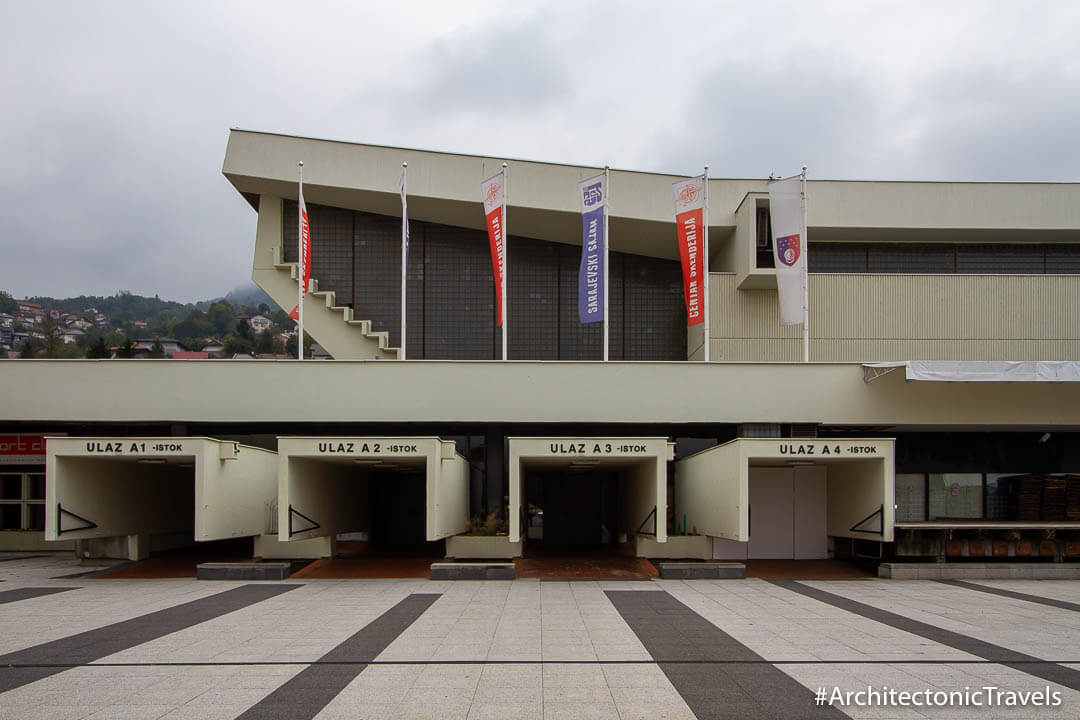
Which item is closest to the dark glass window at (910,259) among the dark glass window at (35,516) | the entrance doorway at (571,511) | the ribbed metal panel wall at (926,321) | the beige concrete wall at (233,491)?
the ribbed metal panel wall at (926,321)

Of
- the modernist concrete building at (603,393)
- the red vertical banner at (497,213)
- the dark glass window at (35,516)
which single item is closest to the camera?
the modernist concrete building at (603,393)

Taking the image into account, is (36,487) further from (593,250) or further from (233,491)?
(593,250)

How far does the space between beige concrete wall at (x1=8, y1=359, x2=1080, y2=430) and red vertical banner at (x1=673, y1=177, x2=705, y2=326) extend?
177cm

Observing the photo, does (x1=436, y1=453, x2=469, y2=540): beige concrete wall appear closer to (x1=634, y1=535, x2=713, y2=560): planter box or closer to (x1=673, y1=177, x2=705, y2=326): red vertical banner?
(x1=634, y1=535, x2=713, y2=560): planter box

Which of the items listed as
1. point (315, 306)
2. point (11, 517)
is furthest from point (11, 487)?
point (315, 306)

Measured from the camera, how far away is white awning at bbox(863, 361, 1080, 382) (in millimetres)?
17453

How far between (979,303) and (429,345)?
52.7 feet

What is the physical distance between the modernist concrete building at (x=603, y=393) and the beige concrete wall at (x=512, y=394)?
0.06m

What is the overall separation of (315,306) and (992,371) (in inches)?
721

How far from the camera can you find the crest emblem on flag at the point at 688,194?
766 inches

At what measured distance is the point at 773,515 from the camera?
65.4 ft

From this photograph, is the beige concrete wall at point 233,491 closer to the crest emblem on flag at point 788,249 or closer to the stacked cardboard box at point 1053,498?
the crest emblem on flag at point 788,249

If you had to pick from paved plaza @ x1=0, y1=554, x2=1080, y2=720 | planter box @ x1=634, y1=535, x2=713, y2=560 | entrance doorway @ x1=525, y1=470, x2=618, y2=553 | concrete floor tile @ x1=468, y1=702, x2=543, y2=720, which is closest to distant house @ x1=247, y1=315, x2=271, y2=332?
entrance doorway @ x1=525, y1=470, x2=618, y2=553

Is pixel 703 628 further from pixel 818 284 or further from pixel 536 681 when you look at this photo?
pixel 818 284
